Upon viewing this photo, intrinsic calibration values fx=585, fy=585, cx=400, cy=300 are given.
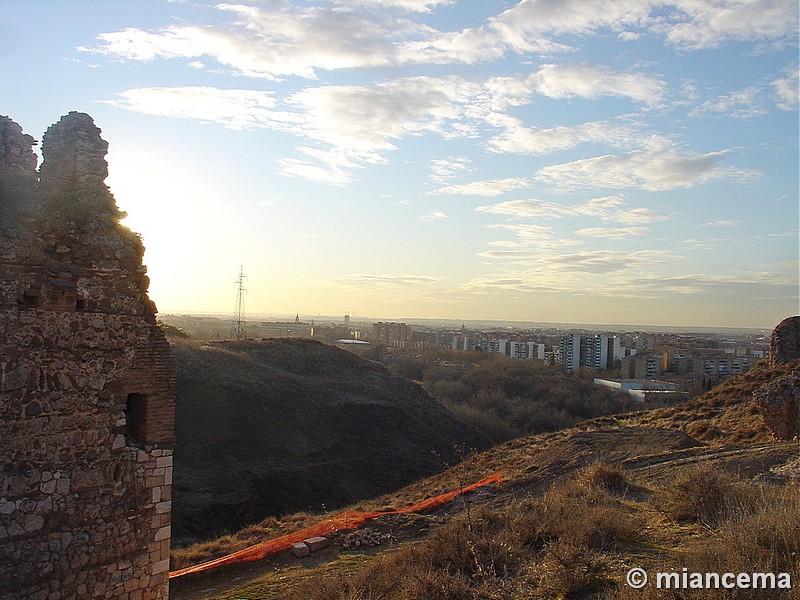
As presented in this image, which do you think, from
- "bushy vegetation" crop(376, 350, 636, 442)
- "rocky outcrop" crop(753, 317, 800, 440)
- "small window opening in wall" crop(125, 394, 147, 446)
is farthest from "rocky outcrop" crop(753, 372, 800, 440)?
"bushy vegetation" crop(376, 350, 636, 442)

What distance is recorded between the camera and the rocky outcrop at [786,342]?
65.5 ft

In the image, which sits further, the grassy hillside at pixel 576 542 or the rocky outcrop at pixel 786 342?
the rocky outcrop at pixel 786 342

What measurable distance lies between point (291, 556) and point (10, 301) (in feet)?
20.6

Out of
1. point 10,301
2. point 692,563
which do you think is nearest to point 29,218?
point 10,301

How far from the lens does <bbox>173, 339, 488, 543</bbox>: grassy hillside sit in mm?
18422

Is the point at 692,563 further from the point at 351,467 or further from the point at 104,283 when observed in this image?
the point at 351,467

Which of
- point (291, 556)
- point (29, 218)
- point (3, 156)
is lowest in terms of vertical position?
point (291, 556)

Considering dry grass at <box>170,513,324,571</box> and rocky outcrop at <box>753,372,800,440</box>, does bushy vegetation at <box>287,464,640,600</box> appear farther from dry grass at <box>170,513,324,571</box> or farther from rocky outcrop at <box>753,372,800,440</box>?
rocky outcrop at <box>753,372,800,440</box>

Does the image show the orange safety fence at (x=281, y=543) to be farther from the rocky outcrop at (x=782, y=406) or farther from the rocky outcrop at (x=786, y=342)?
the rocky outcrop at (x=786, y=342)

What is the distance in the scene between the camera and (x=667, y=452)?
13250mm

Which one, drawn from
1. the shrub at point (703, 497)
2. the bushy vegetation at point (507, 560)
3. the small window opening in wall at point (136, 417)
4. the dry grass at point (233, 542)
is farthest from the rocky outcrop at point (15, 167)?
the shrub at point (703, 497)

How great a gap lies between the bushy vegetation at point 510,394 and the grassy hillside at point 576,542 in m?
25.3

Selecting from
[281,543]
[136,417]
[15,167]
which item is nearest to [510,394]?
[281,543]

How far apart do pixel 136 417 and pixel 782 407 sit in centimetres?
1476
